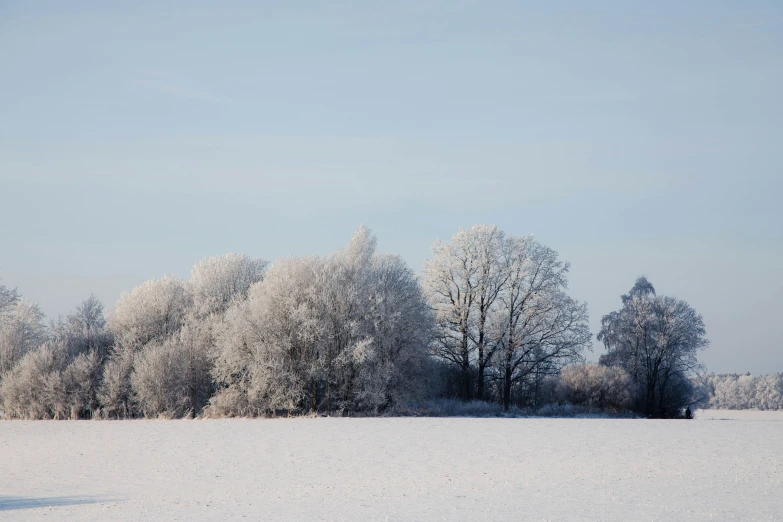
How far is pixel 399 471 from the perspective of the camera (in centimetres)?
1950

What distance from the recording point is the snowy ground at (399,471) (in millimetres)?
14203

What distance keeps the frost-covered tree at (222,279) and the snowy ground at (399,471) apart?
13.7 m

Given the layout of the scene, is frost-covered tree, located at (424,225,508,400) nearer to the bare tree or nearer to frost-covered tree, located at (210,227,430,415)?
the bare tree

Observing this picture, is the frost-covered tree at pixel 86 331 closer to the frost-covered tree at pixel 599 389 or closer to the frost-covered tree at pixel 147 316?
the frost-covered tree at pixel 147 316

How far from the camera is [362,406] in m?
37.1

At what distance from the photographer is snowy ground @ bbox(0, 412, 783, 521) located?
559 inches

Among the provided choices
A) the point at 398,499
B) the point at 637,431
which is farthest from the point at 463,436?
the point at 398,499

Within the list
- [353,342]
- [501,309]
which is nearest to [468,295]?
[501,309]

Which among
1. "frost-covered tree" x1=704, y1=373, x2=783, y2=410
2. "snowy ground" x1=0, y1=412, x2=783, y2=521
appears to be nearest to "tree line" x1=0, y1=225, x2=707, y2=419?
"snowy ground" x1=0, y1=412, x2=783, y2=521

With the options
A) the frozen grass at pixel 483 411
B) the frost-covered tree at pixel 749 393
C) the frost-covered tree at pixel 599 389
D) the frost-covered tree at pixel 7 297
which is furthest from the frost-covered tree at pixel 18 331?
the frost-covered tree at pixel 749 393

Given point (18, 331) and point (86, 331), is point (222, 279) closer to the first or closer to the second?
point (86, 331)

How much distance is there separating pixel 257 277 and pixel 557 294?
2030 centimetres

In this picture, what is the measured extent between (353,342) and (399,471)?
61.4 ft

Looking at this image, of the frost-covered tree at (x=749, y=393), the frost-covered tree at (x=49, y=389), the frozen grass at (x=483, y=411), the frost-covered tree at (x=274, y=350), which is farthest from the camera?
the frost-covered tree at (x=749, y=393)
